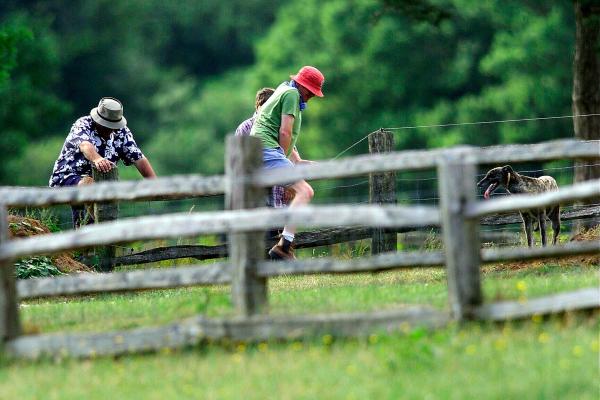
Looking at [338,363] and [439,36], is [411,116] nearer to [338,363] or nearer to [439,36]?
[439,36]

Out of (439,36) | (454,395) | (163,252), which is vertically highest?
(439,36)

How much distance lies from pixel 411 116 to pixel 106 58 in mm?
19927

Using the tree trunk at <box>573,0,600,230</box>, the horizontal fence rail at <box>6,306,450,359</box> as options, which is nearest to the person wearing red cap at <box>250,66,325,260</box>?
the horizontal fence rail at <box>6,306,450,359</box>

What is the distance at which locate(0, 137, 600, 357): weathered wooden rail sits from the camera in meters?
8.30

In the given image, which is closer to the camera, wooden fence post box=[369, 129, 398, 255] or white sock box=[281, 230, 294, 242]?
white sock box=[281, 230, 294, 242]

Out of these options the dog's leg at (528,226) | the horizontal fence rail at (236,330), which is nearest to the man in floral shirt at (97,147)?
the dog's leg at (528,226)

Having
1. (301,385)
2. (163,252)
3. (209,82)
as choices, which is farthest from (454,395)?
(209,82)

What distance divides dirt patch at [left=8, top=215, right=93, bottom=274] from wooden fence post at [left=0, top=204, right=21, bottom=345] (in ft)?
16.3

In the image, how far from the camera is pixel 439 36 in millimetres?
46844

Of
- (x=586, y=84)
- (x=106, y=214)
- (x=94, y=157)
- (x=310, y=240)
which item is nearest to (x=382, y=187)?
(x=310, y=240)

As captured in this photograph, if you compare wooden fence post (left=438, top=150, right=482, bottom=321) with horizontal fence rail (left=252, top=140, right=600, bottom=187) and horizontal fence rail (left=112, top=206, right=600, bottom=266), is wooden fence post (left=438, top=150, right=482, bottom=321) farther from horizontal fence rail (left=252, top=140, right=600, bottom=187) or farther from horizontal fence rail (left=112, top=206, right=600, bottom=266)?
horizontal fence rail (left=112, top=206, right=600, bottom=266)

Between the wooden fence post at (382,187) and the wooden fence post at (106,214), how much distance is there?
2944 mm

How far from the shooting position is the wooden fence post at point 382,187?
15109mm

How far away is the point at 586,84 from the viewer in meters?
18.4
